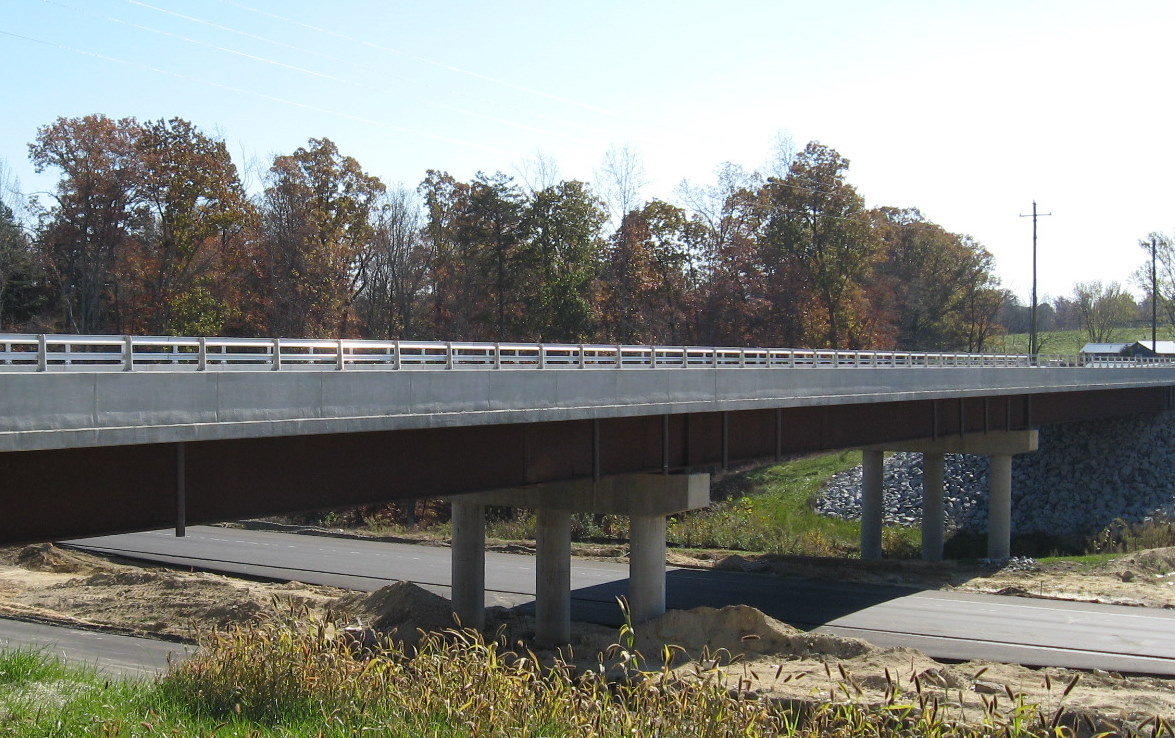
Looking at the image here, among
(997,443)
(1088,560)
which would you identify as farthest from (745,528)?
(1088,560)

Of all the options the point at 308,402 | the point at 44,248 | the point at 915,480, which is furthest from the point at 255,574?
the point at 915,480

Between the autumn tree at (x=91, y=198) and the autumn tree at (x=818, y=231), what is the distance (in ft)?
114

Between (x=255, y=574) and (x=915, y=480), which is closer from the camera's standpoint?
(x=255, y=574)

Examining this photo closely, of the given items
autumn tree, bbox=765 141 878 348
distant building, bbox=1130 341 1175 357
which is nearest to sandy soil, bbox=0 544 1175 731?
autumn tree, bbox=765 141 878 348

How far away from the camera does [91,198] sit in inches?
1805

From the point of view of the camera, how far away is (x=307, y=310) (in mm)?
52125

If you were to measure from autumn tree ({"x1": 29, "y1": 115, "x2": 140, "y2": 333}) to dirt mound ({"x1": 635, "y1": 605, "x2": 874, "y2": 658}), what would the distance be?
32.2 m

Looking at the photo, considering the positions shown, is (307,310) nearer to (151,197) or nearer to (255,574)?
(151,197)

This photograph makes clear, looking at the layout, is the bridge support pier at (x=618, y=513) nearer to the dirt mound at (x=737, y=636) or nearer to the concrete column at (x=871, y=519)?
the dirt mound at (x=737, y=636)

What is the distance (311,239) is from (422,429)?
38.1 m

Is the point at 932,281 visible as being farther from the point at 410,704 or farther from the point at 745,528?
the point at 410,704

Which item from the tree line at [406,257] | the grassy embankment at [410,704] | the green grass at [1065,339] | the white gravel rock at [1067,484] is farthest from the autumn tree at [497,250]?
the green grass at [1065,339]

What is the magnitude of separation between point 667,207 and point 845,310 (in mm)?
12387

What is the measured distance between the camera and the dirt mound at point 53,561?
1364 inches
